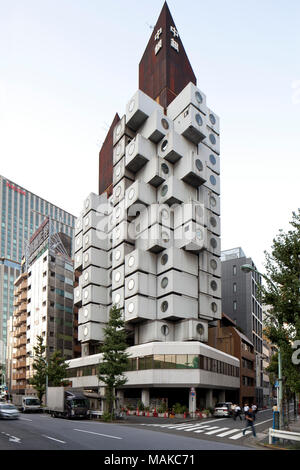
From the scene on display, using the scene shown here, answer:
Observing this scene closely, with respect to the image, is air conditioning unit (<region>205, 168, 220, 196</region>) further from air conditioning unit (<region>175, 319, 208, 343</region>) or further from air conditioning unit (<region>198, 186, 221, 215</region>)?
air conditioning unit (<region>175, 319, 208, 343</region>)

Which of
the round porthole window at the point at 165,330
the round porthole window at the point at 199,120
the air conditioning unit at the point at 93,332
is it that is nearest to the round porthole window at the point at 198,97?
the round porthole window at the point at 199,120

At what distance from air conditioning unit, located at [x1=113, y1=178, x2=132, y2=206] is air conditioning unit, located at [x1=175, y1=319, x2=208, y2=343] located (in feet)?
76.6

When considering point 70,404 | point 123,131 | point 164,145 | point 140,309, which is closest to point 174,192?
point 164,145

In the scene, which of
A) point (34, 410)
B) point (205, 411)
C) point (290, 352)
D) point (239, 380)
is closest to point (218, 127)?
point (239, 380)

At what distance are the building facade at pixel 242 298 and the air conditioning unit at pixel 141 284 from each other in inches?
1420

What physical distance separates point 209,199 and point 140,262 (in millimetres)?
16189

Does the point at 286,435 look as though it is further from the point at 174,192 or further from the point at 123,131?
the point at 123,131

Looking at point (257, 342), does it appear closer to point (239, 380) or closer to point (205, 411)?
point (239, 380)

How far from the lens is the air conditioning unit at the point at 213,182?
75.1 metres

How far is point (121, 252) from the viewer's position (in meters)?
72.6

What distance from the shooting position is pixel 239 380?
72.9 metres

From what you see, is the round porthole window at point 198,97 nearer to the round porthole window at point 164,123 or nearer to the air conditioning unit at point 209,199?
the round porthole window at point 164,123

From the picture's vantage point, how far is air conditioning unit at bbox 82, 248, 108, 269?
80.8m
